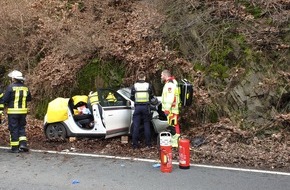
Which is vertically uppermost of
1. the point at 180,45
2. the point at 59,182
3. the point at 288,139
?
the point at 180,45

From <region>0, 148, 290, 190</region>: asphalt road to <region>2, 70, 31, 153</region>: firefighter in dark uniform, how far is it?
2.88 ft

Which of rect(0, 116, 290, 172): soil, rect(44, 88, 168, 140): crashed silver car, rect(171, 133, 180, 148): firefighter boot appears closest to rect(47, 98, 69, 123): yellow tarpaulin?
rect(44, 88, 168, 140): crashed silver car

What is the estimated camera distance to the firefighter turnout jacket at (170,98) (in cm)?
934

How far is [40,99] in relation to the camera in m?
13.1

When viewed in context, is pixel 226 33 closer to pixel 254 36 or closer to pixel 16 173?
pixel 254 36

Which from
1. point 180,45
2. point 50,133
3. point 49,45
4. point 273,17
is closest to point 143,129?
point 50,133

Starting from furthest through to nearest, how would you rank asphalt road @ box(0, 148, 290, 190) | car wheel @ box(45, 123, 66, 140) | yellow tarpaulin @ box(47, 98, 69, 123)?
car wheel @ box(45, 123, 66, 140), yellow tarpaulin @ box(47, 98, 69, 123), asphalt road @ box(0, 148, 290, 190)

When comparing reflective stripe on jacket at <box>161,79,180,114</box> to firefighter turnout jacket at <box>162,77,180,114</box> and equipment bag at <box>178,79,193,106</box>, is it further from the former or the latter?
equipment bag at <box>178,79,193,106</box>

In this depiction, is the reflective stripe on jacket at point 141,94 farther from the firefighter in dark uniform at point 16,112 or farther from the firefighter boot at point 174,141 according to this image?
the firefighter in dark uniform at point 16,112

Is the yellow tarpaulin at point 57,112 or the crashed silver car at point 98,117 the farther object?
the yellow tarpaulin at point 57,112

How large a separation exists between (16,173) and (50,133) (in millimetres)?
2859

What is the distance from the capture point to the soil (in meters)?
8.20

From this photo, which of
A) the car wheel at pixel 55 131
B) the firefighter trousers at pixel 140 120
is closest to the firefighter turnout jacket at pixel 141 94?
the firefighter trousers at pixel 140 120

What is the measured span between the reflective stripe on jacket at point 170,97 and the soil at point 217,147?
0.96m
